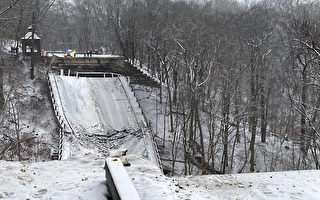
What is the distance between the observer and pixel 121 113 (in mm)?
22859

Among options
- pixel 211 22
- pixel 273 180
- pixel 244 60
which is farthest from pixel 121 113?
pixel 273 180

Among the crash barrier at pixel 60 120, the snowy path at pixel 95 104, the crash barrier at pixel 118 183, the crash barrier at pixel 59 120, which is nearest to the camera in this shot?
the crash barrier at pixel 118 183

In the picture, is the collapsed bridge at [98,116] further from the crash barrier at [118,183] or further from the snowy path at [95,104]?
the crash barrier at [118,183]

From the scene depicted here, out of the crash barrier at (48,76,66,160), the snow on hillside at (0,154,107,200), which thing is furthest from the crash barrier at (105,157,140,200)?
the crash barrier at (48,76,66,160)

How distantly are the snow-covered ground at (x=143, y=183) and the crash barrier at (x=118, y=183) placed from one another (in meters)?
0.36

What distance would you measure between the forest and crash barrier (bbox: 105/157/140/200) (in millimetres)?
10281

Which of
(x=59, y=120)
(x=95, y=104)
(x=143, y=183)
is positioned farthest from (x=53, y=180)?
(x=95, y=104)

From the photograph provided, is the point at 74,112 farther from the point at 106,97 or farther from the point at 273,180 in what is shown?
the point at 273,180

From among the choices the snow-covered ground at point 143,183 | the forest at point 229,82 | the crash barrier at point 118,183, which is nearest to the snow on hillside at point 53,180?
the snow-covered ground at point 143,183

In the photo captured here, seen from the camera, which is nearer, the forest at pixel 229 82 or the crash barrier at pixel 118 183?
the crash barrier at pixel 118 183

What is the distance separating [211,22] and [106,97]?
35.7 ft

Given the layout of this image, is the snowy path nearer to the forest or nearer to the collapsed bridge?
the collapsed bridge

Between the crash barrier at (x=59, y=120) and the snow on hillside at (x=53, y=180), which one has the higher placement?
the snow on hillside at (x=53, y=180)

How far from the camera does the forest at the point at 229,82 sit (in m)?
17.7
